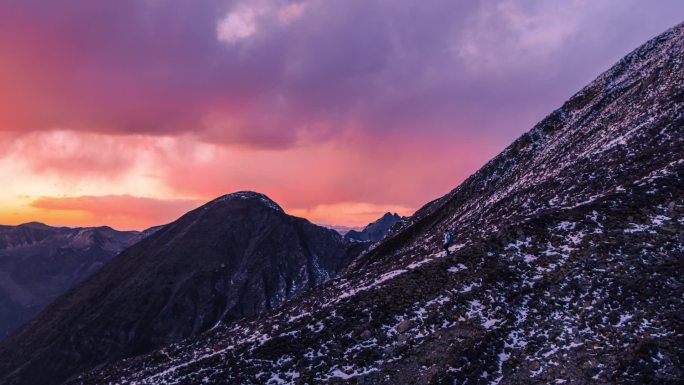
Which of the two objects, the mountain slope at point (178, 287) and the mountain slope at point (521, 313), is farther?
the mountain slope at point (178, 287)

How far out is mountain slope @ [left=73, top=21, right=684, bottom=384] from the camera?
66.3 feet

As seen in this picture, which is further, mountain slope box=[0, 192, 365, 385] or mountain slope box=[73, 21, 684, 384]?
mountain slope box=[0, 192, 365, 385]

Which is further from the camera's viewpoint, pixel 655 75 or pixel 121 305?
pixel 121 305

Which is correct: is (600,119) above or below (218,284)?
above

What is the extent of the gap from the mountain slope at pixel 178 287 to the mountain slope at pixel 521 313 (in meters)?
96.3

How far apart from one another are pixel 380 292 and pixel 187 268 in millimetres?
128508

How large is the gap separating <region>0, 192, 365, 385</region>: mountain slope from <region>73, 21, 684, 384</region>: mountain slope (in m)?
96.3

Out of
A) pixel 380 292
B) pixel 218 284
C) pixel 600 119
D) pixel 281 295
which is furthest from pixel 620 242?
pixel 218 284

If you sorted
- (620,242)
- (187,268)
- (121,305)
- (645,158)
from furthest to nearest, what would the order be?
(187,268)
(121,305)
(645,158)
(620,242)

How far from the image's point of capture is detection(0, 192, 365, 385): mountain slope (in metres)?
123

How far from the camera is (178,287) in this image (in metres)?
139

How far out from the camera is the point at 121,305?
133625mm

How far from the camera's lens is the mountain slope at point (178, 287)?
123m

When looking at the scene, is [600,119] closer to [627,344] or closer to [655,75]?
[655,75]
